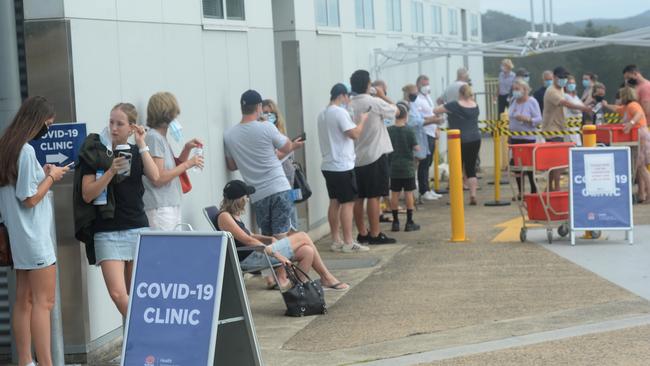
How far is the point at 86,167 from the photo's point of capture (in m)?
8.20

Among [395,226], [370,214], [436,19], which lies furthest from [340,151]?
[436,19]

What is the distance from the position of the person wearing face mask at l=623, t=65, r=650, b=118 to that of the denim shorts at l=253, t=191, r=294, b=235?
26.2 feet

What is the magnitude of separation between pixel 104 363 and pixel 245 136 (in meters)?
3.49

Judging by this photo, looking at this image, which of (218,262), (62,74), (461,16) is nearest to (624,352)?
(218,262)

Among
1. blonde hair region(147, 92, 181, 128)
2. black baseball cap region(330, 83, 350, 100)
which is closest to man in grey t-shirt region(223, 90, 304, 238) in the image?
black baseball cap region(330, 83, 350, 100)

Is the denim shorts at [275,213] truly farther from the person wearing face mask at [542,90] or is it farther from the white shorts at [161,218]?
the person wearing face mask at [542,90]

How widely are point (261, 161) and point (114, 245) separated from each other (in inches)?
139

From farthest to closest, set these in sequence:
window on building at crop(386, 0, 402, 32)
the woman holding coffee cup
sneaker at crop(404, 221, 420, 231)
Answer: window on building at crop(386, 0, 402, 32)
sneaker at crop(404, 221, 420, 231)
the woman holding coffee cup

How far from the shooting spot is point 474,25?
3672 cm

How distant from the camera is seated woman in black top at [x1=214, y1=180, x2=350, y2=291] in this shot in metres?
10.3

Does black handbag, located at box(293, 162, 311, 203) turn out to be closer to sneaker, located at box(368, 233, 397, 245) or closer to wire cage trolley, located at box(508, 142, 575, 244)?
sneaker, located at box(368, 233, 397, 245)

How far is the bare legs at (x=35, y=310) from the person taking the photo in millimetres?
7758

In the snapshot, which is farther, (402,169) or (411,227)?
(402,169)

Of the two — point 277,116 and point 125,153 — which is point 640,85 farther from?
point 125,153
